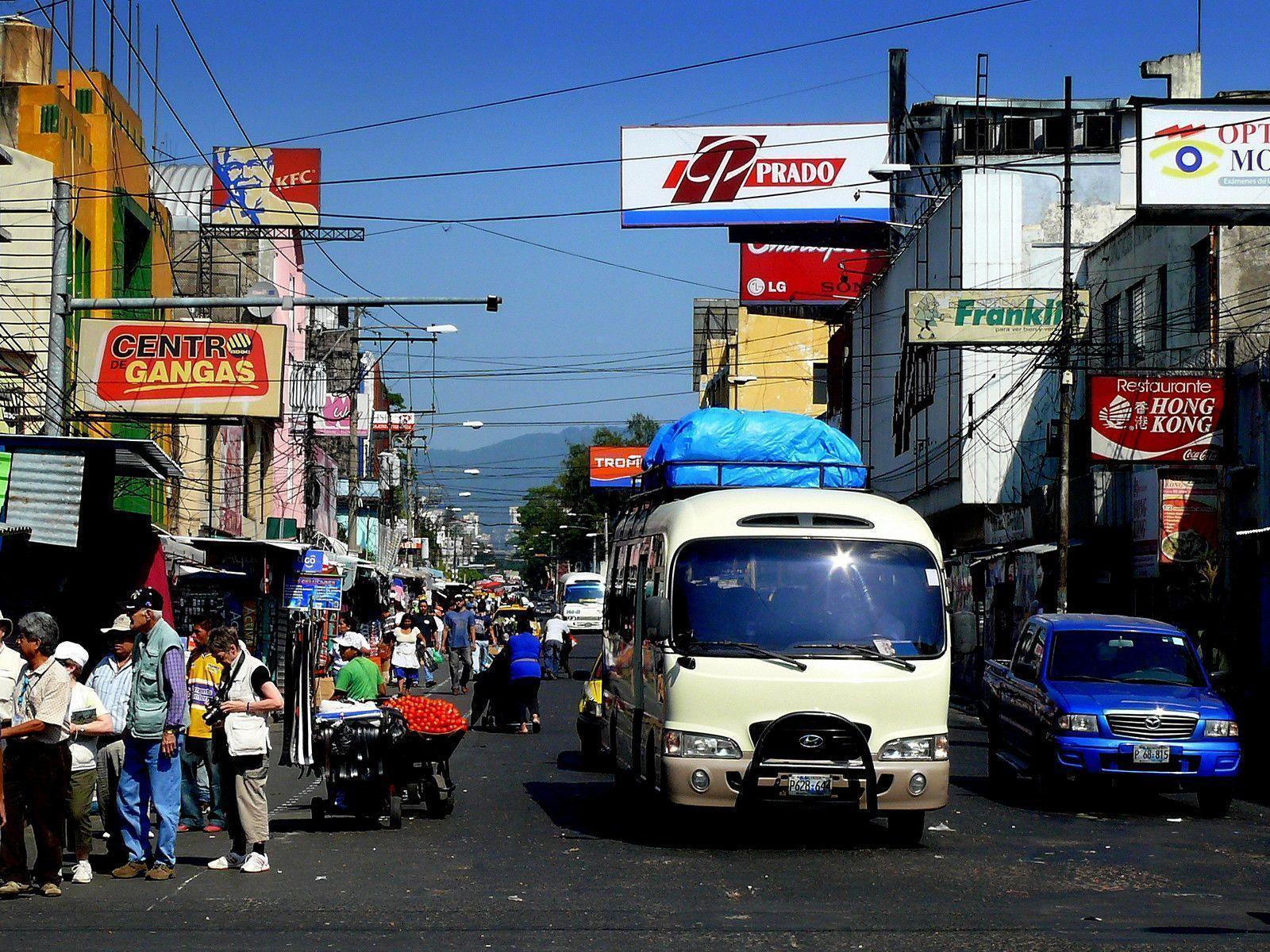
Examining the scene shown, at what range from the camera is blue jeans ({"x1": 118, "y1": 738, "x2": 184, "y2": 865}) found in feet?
39.0

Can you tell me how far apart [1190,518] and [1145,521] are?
1508 mm

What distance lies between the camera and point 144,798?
39.3 ft

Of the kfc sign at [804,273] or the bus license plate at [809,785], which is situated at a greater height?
the kfc sign at [804,273]

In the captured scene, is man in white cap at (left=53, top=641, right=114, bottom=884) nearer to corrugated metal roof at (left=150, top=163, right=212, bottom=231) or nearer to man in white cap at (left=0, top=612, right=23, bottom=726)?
man in white cap at (left=0, top=612, right=23, bottom=726)

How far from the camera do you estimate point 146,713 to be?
38.8 feet

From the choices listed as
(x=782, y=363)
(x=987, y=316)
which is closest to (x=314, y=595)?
(x=987, y=316)

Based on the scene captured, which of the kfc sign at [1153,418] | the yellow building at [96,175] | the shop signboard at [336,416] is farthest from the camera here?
the shop signboard at [336,416]

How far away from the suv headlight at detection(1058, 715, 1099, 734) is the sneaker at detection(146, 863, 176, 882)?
8792mm

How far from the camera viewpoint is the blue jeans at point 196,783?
1436 centimetres

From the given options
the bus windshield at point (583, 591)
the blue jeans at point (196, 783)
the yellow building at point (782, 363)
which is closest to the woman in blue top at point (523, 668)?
the blue jeans at point (196, 783)

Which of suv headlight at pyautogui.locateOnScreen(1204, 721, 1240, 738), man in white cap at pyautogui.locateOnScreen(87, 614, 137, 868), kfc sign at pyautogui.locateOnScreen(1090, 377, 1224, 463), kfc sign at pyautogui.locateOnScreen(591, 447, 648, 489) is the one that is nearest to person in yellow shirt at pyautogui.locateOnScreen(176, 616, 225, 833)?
man in white cap at pyautogui.locateOnScreen(87, 614, 137, 868)

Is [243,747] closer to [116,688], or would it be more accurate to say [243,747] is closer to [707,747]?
[116,688]

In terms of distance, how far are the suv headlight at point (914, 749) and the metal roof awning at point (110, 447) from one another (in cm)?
893

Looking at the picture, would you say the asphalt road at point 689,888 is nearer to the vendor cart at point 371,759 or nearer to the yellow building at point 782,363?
the vendor cart at point 371,759
